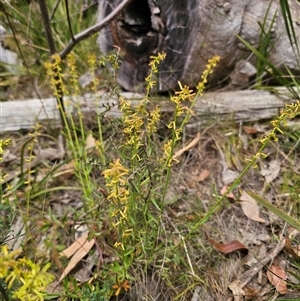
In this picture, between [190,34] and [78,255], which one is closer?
[78,255]

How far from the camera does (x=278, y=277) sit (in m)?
1.26

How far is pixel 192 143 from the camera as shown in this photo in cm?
178

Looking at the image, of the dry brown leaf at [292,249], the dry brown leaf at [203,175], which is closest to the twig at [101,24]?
the dry brown leaf at [203,175]

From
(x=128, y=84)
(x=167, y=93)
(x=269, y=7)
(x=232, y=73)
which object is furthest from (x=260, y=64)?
(x=128, y=84)

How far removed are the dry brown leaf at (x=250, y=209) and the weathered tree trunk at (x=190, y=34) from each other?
1.98 feet

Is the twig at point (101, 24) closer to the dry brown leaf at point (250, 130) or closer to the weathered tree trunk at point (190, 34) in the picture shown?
the weathered tree trunk at point (190, 34)

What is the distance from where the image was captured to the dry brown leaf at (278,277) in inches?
49.5

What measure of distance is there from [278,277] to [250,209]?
0.33 m

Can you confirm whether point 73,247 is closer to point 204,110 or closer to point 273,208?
point 273,208

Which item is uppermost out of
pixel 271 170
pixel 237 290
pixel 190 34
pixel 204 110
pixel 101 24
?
pixel 101 24

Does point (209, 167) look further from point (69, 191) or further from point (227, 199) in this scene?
point (69, 191)

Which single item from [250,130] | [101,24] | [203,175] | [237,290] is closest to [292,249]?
[237,290]

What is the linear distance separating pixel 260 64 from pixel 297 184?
63 cm

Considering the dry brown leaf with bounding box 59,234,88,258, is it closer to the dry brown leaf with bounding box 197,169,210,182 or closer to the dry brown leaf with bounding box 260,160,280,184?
the dry brown leaf with bounding box 197,169,210,182
